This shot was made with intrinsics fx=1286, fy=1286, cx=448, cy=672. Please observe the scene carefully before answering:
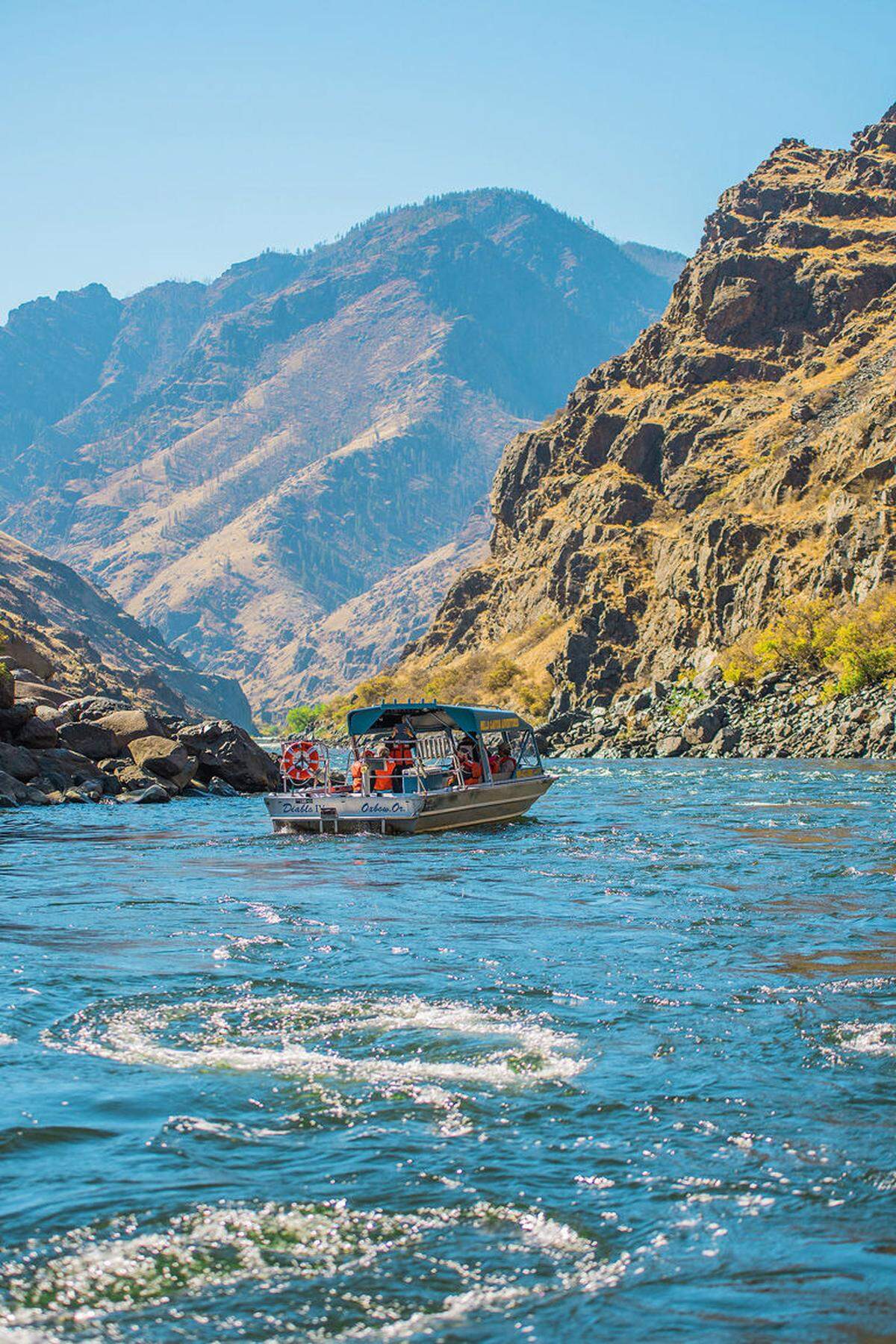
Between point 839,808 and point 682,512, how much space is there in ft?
465

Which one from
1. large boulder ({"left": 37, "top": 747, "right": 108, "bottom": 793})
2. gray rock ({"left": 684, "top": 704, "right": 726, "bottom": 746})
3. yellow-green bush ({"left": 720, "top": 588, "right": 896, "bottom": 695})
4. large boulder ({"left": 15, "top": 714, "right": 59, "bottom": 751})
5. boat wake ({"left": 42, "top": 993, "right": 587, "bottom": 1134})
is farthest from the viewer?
gray rock ({"left": 684, "top": 704, "right": 726, "bottom": 746})

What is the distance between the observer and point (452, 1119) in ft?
36.9

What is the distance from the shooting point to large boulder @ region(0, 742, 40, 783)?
174ft

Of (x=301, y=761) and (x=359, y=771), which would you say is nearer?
(x=359, y=771)

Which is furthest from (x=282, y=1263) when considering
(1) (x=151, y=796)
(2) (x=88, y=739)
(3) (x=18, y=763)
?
(2) (x=88, y=739)

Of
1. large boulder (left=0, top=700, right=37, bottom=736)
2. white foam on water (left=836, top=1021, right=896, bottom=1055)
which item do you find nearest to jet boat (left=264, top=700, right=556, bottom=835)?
large boulder (left=0, top=700, right=37, bottom=736)

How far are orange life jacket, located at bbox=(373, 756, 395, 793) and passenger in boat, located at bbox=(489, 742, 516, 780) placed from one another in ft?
14.3

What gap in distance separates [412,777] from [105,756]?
91.1 feet

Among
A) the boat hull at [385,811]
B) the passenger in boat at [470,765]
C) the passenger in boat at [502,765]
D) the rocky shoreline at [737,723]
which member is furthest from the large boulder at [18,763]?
the rocky shoreline at [737,723]

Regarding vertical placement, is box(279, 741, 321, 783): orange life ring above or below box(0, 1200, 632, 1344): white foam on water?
above

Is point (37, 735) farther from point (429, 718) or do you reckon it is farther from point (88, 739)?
point (429, 718)

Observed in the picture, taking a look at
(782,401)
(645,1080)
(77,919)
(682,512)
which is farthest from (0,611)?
(645,1080)

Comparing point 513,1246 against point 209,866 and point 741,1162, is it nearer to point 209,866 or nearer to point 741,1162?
point 741,1162

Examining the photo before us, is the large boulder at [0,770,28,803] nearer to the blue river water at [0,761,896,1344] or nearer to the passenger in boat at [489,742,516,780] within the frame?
the passenger in boat at [489,742,516,780]
